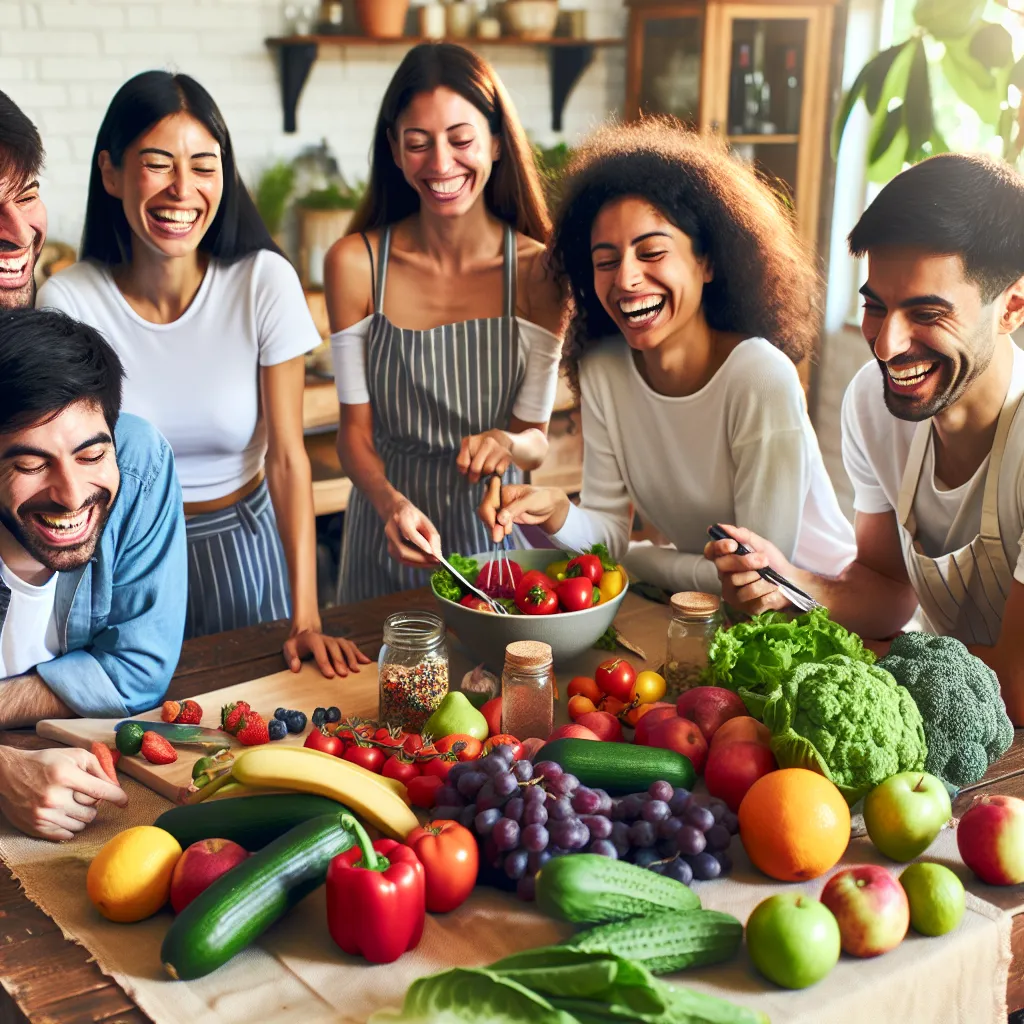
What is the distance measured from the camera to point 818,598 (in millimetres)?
2072

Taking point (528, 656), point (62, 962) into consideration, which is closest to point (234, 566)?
point (528, 656)

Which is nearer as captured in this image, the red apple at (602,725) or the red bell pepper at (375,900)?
the red bell pepper at (375,900)

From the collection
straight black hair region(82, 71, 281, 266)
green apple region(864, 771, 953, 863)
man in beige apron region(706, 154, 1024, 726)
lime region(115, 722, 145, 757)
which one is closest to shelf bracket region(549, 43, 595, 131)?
straight black hair region(82, 71, 281, 266)

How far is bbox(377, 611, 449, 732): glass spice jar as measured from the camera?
67.0 inches

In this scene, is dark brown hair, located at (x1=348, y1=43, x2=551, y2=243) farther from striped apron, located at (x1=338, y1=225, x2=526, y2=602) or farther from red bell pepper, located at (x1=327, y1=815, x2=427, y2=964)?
red bell pepper, located at (x1=327, y1=815, x2=427, y2=964)

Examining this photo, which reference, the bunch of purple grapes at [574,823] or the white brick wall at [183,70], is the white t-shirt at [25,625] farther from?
the white brick wall at [183,70]

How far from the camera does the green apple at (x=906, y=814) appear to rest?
1.39m

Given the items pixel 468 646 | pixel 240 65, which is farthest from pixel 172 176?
pixel 240 65

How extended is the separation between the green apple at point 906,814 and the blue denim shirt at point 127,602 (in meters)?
1.08

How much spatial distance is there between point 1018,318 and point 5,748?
5.36 ft

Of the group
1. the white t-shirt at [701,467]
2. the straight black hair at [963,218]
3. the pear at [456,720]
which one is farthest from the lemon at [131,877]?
the straight black hair at [963,218]

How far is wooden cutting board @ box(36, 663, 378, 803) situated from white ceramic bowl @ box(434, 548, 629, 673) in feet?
0.59

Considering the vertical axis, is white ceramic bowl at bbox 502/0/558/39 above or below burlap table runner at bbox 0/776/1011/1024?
above

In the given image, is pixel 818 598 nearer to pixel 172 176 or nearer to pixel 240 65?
pixel 172 176
